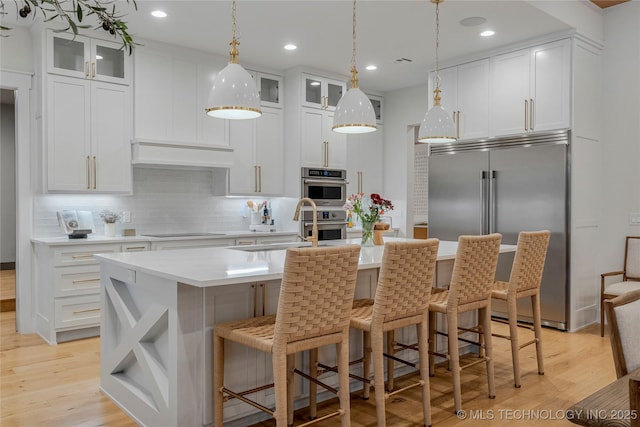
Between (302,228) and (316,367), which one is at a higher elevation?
(302,228)

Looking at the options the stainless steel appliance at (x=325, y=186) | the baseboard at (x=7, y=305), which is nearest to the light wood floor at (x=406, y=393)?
the baseboard at (x=7, y=305)

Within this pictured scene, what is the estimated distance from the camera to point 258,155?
232 inches

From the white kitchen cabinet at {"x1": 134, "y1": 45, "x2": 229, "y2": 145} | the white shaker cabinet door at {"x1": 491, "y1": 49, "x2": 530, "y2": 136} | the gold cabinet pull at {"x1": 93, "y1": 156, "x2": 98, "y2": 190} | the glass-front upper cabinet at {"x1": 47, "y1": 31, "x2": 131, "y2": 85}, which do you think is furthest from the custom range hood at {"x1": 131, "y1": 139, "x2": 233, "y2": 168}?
the white shaker cabinet door at {"x1": 491, "y1": 49, "x2": 530, "y2": 136}

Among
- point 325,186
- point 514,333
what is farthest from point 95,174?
point 514,333

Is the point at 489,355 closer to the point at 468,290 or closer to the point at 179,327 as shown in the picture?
the point at 468,290

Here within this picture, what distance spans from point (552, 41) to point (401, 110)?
2.48m

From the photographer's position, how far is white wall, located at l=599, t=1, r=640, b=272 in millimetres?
4875

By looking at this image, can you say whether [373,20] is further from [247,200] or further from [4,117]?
[4,117]

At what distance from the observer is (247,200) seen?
6.20m

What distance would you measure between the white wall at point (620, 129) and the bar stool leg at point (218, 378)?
4295 mm

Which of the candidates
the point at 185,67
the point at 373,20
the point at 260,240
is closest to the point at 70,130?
the point at 185,67

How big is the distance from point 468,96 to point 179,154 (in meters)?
3.14

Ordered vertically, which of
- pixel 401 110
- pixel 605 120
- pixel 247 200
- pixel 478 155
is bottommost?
pixel 247 200

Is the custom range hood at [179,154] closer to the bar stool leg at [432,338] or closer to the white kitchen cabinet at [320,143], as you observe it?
the white kitchen cabinet at [320,143]
